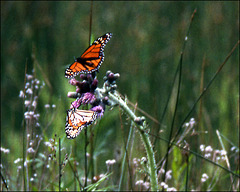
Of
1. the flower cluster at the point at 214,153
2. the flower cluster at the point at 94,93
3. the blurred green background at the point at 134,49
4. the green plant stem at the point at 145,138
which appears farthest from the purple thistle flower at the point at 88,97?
the blurred green background at the point at 134,49

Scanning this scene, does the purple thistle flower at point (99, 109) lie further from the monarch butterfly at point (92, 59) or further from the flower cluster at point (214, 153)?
the flower cluster at point (214, 153)

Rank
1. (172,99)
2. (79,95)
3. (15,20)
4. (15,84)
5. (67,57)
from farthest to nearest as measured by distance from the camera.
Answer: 1. (15,20)
2. (67,57)
3. (15,84)
4. (172,99)
5. (79,95)

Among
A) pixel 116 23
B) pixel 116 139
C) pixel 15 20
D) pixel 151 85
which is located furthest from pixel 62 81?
pixel 15 20

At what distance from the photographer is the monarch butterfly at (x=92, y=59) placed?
232 centimetres

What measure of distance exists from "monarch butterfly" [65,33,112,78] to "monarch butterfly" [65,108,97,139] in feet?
1.00

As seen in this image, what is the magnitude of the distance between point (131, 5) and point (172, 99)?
2.68 meters

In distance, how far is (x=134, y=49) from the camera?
6078mm

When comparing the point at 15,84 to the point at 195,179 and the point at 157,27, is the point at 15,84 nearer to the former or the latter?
the point at 157,27

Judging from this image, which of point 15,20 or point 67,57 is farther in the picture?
point 15,20

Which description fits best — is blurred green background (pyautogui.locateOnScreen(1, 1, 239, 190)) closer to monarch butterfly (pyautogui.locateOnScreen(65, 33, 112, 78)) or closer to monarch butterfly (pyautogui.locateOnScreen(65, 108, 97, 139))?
monarch butterfly (pyautogui.locateOnScreen(65, 33, 112, 78))

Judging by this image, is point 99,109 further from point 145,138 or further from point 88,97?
point 145,138

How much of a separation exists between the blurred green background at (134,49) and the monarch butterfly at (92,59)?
198cm

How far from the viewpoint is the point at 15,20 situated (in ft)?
21.5

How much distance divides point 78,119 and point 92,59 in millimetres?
449
